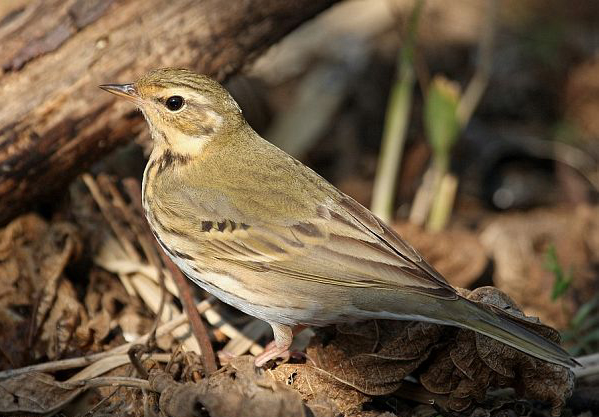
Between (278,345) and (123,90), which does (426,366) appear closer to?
(278,345)

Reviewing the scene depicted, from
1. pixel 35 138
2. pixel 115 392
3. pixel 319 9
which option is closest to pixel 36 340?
pixel 115 392

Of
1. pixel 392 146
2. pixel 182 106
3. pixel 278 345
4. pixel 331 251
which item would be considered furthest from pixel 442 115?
pixel 278 345

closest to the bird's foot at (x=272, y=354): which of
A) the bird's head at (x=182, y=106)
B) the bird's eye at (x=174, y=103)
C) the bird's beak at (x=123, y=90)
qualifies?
the bird's head at (x=182, y=106)

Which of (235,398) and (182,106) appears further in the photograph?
(182,106)

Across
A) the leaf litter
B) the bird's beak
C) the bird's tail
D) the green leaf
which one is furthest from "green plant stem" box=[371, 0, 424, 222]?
the bird's tail

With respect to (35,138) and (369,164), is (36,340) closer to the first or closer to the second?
(35,138)

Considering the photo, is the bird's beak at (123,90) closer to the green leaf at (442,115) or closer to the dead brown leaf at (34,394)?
the dead brown leaf at (34,394)
